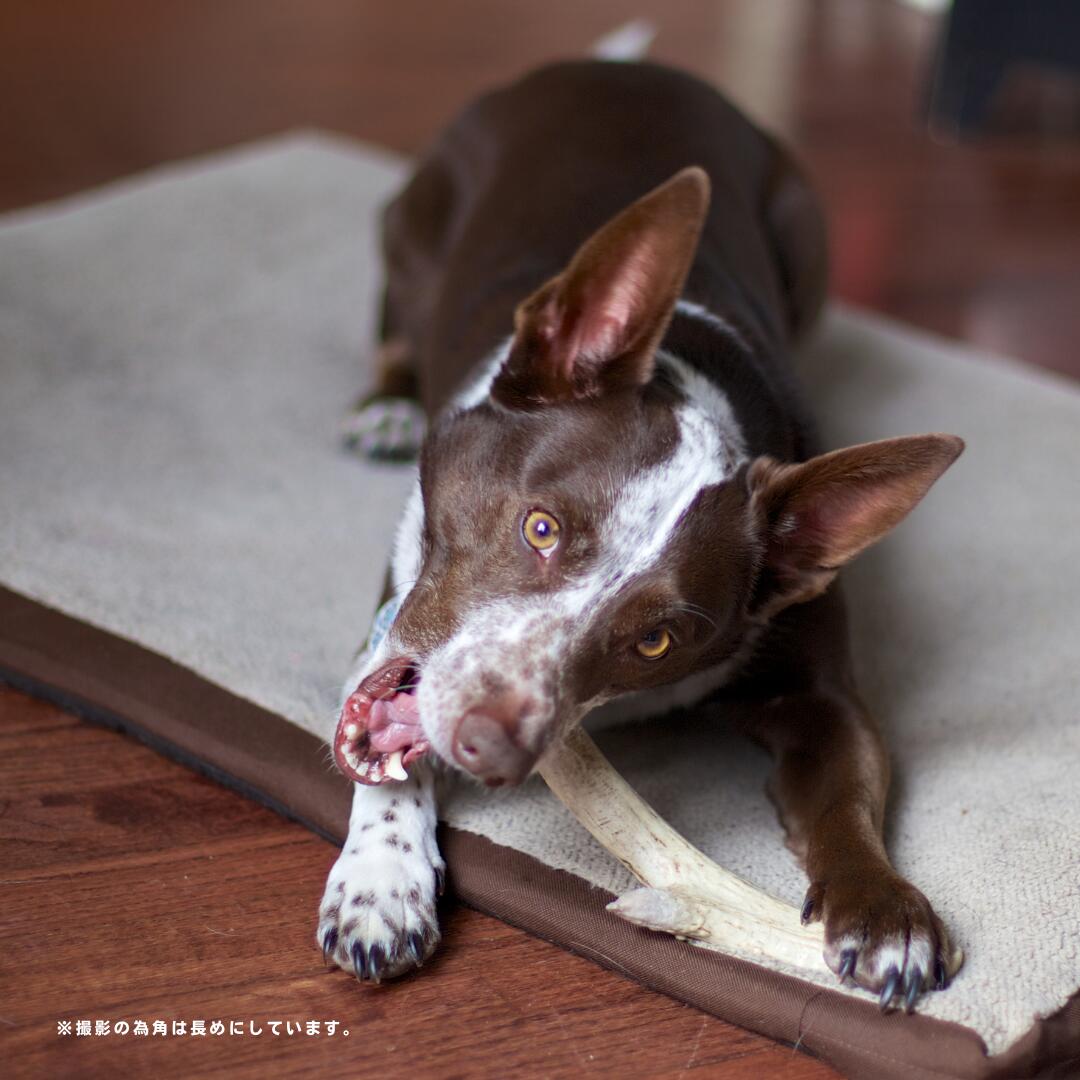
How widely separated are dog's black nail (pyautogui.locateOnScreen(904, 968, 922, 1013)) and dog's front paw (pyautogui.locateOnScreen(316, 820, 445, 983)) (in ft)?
1.94

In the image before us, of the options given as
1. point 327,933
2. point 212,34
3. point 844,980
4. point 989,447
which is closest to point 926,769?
point 844,980

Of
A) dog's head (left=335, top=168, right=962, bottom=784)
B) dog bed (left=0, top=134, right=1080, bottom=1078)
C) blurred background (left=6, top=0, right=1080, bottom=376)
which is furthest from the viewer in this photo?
blurred background (left=6, top=0, right=1080, bottom=376)

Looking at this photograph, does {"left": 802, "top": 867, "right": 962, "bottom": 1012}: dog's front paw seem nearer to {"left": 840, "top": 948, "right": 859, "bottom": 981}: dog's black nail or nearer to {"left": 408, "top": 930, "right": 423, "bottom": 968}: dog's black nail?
{"left": 840, "top": 948, "right": 859, "bottom": 981}: dog's black nail

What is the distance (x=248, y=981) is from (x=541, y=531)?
68 centimetres

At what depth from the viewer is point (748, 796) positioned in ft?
6.98

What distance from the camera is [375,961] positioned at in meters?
1.76

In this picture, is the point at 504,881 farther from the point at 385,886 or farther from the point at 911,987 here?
the point at 911,987

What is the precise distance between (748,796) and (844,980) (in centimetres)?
44

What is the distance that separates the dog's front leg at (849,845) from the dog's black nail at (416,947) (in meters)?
0.49

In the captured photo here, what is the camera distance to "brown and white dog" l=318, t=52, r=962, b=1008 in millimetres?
1726

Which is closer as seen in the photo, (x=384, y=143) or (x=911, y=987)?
(x=911, y=987)

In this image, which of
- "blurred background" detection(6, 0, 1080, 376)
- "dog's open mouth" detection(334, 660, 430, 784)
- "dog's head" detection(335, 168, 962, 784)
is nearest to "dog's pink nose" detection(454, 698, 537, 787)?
"dog's head" detection(335, 168, 962, 784)

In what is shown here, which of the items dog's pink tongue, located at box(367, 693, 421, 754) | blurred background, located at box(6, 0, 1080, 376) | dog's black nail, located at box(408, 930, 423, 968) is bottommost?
blurred background, located at box(6, 0, 1080, 376)

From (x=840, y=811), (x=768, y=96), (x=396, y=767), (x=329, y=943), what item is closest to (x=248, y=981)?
(x=329, y=943)
